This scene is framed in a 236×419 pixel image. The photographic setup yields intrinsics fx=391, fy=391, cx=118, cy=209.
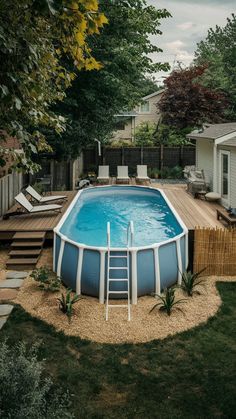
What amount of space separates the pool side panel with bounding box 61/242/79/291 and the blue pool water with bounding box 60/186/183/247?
6.05ft

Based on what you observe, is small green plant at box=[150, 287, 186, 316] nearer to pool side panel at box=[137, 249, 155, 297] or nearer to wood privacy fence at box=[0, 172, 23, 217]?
pool side panel at box=[137, 249, 155, 297]

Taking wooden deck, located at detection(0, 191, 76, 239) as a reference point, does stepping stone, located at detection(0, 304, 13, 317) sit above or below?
below

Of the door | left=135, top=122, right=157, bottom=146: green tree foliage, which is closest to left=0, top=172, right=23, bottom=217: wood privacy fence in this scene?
the door

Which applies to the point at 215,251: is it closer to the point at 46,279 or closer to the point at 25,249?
the point at 46,279

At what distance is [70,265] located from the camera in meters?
9.61

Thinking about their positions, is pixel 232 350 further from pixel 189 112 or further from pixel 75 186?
pixel 189 112

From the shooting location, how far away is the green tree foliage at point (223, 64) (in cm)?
3475

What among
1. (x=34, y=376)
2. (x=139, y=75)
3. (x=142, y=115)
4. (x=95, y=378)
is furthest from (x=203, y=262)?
(x=142, y=115)

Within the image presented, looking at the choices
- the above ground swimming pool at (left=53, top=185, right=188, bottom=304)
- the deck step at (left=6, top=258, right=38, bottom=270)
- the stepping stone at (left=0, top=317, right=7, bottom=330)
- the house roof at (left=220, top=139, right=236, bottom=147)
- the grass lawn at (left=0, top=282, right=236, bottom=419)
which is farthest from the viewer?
the house roof at (left=220, top=139, right=236, bottom=147)

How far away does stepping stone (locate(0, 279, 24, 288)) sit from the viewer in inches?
373

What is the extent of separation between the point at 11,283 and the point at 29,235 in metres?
2.48

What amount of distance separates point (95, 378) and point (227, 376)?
2.05 m

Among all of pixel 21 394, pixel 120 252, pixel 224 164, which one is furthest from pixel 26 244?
pixel 224 164

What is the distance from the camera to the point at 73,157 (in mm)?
20703
